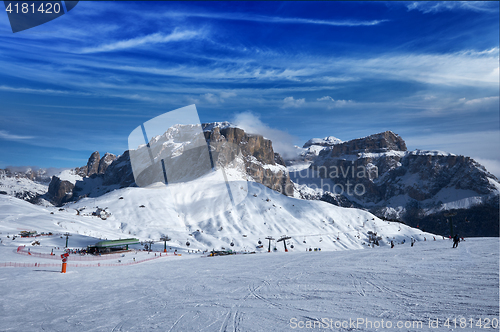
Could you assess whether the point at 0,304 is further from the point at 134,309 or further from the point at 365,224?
the point at 365,224

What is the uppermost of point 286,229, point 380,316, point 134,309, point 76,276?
point 380,316

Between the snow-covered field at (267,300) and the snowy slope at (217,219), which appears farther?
the snowy slope at (217,219)

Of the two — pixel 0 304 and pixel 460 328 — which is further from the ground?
pixel 460 328

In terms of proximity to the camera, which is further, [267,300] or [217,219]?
[217,219]

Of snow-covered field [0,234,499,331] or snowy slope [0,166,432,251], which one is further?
snowy slope [0,166,432,251]

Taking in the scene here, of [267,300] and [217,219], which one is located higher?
[267,300]

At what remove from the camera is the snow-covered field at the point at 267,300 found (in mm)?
8727

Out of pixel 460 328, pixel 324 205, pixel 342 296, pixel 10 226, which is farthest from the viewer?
pixel 324 205

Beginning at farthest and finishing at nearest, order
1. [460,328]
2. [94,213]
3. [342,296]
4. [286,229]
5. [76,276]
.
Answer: [286,229] < [94,213] < [76,276] < [342,296] < [460,328]

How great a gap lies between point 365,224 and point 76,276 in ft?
366

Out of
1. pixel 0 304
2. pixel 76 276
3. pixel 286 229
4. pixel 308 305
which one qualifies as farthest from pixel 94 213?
pixel 308 305

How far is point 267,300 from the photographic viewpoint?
11398 millimetres

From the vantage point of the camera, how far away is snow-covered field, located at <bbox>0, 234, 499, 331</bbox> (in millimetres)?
8727

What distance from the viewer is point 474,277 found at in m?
12.9
